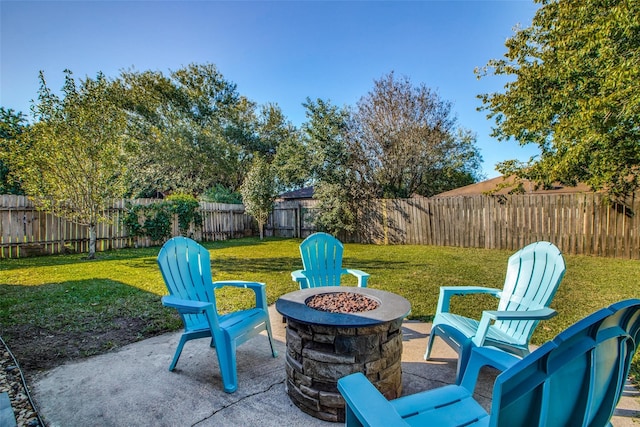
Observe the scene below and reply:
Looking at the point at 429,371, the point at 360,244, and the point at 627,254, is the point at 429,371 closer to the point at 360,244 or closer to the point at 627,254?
the point at 627,254

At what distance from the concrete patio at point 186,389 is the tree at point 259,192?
9.70m

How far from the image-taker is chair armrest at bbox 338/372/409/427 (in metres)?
1.00

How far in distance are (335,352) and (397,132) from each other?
41.0ft

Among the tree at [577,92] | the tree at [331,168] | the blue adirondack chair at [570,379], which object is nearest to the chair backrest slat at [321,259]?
the blue adirondack chair at [570,379]

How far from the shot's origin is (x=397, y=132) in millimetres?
13250

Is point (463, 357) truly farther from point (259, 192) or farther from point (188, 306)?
point (259, 192)

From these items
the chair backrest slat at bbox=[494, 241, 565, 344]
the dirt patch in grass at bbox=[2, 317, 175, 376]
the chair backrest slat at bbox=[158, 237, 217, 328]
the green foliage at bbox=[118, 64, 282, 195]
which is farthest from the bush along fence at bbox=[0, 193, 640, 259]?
→ the chair backrest slat at bbox=[158, 237, 217, 328]

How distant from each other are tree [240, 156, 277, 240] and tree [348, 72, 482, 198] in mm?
3678

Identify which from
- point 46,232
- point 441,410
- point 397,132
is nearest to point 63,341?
point 441,410

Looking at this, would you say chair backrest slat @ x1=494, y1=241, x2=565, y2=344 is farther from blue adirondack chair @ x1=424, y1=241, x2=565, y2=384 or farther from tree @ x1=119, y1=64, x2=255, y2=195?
tree @ x1=119, y1=64, x2=255, y2=195

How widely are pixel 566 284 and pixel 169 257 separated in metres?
5.71

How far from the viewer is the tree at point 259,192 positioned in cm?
1246


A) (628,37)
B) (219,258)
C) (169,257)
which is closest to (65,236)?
(219,258)

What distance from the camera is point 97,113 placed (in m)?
7.74
